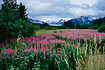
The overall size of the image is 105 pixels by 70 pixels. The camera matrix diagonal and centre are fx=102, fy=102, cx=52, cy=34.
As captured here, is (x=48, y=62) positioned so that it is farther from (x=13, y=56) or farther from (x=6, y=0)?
(x=6, y=0)

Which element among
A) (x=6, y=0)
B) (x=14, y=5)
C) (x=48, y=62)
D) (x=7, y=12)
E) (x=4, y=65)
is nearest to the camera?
(x=4, y=65)

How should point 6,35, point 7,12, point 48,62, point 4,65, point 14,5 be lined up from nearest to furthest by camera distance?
point 4,65 < point 48,62 < point 6,35 < point 7,12 < point 14,5

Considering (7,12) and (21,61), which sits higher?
(7,12)

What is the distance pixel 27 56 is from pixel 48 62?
3.04ft

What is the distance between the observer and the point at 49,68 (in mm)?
4488

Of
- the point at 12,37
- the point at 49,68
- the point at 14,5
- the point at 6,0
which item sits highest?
the point at 6,0

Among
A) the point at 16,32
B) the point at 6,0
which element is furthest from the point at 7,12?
the point at 6,0

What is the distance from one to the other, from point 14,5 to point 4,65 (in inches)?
380

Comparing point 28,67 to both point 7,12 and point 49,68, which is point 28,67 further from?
point 7,12

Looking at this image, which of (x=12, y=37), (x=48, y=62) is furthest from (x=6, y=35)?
(x=48, y=62)

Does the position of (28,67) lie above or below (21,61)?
below

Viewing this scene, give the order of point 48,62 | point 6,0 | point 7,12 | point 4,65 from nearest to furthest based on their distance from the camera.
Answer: point 4,65, point 48,62, point 7,12, point 6,0

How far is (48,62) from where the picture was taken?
4406 millimetres

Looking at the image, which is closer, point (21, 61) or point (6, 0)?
point (21, 61)
